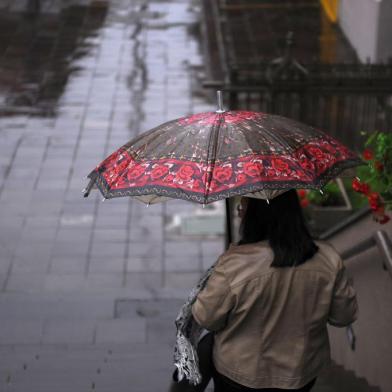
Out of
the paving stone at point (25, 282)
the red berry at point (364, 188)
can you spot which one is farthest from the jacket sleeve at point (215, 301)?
the paving stone at point (25, 282)

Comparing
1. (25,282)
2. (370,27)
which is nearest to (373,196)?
(25,282)

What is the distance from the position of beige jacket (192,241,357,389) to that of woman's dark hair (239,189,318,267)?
4 centimetres

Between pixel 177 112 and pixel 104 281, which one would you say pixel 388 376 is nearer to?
pixel 104 281

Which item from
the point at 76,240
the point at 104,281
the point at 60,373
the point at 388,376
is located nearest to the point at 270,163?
the point at 388,376

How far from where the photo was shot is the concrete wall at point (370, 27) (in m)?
13.6

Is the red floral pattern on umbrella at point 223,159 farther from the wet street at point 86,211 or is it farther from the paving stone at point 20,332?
the paving stone at point 20,332

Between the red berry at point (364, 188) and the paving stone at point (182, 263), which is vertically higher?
the red berry at point (364, 188)

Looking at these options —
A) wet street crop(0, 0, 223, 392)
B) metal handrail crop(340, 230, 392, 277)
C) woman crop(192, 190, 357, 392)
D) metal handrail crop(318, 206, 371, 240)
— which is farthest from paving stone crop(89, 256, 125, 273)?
woman crop(192, 190, 357, 392)

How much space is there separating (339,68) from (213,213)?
212 cm

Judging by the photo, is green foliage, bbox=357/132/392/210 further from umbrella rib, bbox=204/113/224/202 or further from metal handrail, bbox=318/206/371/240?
metal handrail, bbox=318/206/371/240

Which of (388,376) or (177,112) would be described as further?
(177,112)

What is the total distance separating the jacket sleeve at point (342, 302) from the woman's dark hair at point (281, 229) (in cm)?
16

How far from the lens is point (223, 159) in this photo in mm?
3828

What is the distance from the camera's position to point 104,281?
8.86 metres
